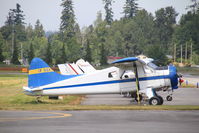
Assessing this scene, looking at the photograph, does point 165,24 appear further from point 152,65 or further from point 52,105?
point 52,105

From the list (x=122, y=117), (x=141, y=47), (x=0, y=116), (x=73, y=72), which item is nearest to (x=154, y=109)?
(x=122, y=117)

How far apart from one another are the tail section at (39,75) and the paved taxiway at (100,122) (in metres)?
5.99

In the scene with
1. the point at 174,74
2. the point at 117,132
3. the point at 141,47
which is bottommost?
the point at 117,132

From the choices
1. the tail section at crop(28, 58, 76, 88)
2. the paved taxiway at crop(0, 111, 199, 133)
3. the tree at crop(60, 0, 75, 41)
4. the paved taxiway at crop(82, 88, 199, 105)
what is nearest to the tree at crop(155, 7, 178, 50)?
the tree at crop(60, 0, 75, 41)

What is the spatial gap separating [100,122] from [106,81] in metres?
9.30

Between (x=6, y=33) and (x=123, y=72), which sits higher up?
(x=6, y=33)

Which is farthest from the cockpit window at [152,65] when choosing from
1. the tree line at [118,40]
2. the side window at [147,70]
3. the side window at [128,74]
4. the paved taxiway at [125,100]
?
the tree line at [118,40]

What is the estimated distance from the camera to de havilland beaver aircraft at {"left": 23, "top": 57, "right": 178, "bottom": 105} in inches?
930

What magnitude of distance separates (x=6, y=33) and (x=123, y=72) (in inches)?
5048

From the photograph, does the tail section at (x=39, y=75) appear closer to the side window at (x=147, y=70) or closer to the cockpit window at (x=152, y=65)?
the side window at (x=147, y=70)

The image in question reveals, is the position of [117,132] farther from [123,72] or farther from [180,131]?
[123,72]

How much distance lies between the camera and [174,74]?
76.2ft

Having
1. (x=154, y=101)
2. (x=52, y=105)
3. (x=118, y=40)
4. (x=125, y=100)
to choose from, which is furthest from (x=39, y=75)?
(x=118, y=40)

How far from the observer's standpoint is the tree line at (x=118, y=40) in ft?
348
